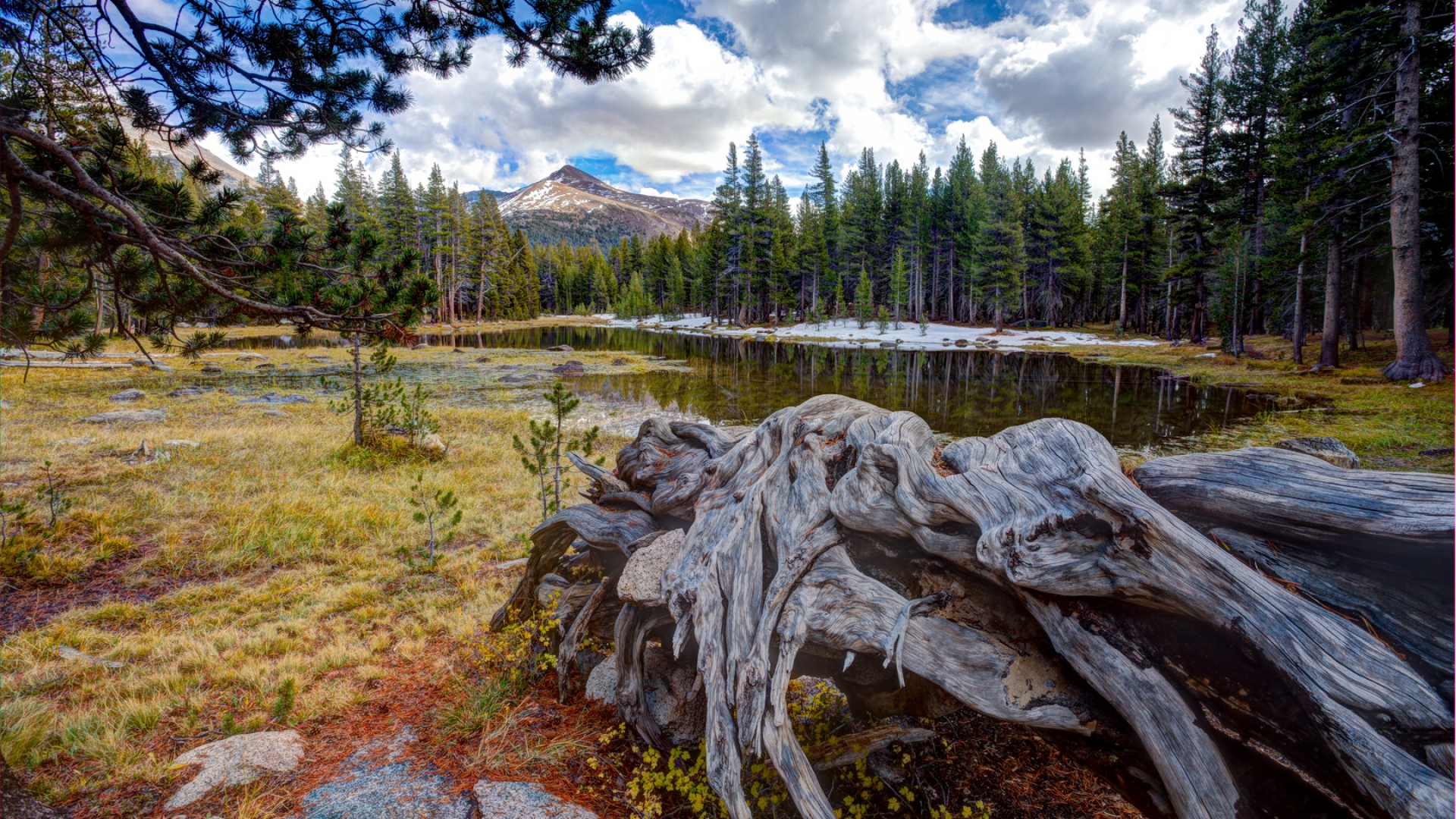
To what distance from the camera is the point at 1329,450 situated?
12.6 ft

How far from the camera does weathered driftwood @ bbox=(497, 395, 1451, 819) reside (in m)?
1.98

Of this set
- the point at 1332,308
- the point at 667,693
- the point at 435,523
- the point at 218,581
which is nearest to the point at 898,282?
the point at 1332,308

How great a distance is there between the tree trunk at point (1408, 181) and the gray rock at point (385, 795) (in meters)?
23.5

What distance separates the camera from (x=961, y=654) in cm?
281

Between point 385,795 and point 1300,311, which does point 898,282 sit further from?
point 385,795

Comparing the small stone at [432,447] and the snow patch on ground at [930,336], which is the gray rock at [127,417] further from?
the snow patch on ground at [930,336]

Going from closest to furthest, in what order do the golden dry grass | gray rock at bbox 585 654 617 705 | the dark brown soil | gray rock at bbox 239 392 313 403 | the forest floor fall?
the forest floor → the golden dry grass → gray rock at bbox 585 654 617 705 → the dark brown soil → gray rock at bbox 239 392 313 403

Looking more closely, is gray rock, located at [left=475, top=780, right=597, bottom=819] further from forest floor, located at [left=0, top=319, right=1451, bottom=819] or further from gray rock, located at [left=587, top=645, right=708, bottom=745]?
gray rock, located at [left=587, top=645, right=708, bottom=745]

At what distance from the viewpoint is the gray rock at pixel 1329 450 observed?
358cm

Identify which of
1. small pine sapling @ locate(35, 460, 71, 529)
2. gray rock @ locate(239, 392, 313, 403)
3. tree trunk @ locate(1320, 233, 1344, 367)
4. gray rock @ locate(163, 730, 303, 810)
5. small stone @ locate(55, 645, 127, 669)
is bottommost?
small stone @ locate(55, 645, 127, 669)

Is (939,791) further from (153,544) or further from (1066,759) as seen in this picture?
(153,544)

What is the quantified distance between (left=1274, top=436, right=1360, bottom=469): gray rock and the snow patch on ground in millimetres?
37887

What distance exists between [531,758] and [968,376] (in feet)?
82.7

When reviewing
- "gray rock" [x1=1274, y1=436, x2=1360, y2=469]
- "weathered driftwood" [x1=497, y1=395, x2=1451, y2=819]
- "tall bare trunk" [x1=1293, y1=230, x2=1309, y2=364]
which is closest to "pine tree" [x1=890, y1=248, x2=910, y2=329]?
"tall bare trunk" [x1=1293, y1=230, x2=1309, y2=364]
